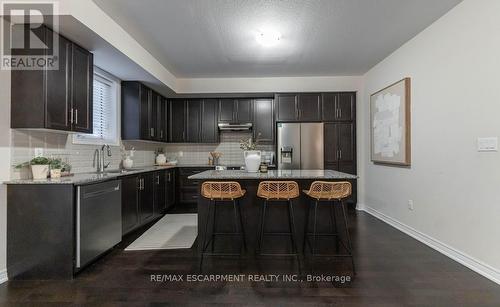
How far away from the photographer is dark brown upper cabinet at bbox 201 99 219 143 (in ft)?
19.0

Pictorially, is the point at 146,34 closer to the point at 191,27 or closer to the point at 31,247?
the point at 191,27

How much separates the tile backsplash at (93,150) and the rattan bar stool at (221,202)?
176 centimetres

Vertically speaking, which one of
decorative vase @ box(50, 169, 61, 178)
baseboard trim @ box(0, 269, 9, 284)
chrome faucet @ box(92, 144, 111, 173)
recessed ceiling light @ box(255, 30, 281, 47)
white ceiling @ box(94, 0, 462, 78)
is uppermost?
white ceiling @ box(94, 0, 462, 78)

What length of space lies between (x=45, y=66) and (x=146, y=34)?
128 centimetres

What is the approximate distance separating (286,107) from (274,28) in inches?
91.0

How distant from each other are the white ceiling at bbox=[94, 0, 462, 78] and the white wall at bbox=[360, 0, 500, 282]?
331mm

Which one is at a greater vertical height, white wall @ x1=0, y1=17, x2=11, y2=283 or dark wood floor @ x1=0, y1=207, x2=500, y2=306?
white wall @ x1=0, y1=17, x2=11, y2=283

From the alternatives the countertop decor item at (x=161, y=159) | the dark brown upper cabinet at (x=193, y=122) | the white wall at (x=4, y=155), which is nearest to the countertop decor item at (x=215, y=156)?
the dark brown upper cabinet at (x=193, y=122)

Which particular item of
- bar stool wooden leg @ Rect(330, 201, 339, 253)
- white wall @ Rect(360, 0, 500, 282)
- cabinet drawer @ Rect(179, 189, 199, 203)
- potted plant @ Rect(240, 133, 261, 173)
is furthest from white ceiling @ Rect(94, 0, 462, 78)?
cabinet drawer @ Rect(179, 189, 199, 203)

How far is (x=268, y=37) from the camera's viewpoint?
342 cm

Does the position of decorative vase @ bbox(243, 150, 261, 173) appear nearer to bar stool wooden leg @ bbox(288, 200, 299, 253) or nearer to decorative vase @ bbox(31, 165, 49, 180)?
bar stool wooden leg @ bbox(288, 200, 299, 253)

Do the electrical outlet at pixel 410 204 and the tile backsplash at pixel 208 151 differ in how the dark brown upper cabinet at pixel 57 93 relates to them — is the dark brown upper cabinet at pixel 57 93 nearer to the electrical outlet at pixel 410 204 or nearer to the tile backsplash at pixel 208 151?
the tile backsplash at pixel 208 151

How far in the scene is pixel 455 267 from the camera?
2.61 metres

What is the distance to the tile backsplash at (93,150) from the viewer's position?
257cm
